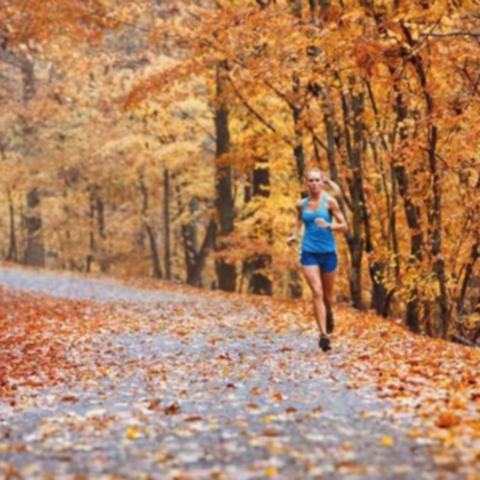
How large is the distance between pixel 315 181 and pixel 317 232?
0.68 m

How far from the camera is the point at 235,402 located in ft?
24.4

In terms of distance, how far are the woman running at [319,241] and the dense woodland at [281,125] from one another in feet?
7.12

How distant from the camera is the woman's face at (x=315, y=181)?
389 inches

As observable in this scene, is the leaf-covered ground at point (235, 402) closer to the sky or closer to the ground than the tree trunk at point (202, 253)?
closer to the ground

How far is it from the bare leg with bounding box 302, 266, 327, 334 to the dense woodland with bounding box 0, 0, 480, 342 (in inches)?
118

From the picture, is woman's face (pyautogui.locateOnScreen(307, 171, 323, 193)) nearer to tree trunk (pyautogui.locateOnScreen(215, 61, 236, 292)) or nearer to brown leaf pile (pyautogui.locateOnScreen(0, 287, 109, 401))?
brown leaf pile (pyautogui.locateOnScreen(0, 287, 109, 401))

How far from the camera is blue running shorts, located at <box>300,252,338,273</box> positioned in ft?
33.9

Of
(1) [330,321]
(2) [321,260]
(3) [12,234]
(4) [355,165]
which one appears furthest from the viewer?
(3) [12,234]

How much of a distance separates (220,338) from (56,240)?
3266cm

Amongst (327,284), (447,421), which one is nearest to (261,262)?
(327,284)

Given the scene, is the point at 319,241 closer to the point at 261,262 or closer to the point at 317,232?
the point at 317,232

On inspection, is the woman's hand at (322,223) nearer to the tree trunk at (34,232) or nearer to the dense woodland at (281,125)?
the dense woodland at (281,125)

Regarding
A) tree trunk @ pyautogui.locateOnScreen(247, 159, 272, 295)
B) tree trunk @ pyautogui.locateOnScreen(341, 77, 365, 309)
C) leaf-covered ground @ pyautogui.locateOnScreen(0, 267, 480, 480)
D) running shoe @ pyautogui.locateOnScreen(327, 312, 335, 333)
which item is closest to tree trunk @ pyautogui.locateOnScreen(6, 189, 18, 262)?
tree trunk @ pyautogui.locateOnScreen(247, 159, 272, 295)

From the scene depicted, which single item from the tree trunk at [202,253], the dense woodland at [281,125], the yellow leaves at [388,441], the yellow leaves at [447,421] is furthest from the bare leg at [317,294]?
the tree trunk at [202,253]
